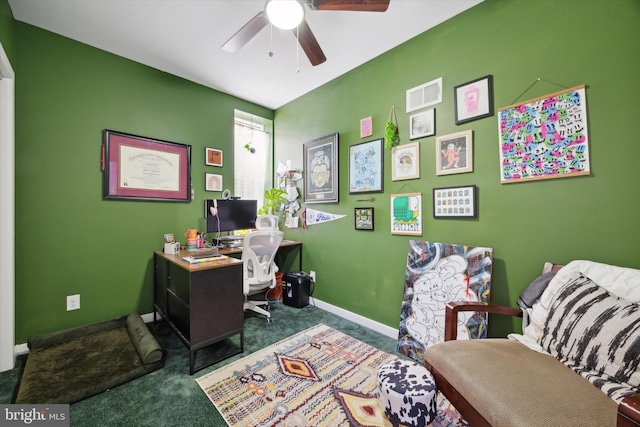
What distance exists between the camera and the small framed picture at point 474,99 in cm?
183

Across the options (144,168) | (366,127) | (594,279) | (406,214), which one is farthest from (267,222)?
(594,279)

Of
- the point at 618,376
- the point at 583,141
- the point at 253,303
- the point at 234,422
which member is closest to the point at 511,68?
Answer: the point at 583,141

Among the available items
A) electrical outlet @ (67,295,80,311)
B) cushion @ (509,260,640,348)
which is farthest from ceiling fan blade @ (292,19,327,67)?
electrical outlet @ (67,295,80,311)

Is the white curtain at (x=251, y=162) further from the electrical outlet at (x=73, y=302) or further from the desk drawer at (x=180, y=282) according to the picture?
the electrical outlet at (x=73, y=302)

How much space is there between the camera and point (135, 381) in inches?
68.2

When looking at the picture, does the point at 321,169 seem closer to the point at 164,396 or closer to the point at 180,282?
the point at 180,282

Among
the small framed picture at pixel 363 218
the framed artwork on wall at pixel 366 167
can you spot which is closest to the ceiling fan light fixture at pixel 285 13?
the framed artwork on wall at pixel 366 167

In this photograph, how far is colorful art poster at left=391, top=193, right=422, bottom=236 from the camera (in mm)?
2236

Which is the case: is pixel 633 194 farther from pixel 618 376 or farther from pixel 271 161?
pixel 271 161

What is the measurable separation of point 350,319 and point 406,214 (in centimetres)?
134

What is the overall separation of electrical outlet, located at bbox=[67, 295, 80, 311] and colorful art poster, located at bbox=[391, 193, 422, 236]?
120 inches

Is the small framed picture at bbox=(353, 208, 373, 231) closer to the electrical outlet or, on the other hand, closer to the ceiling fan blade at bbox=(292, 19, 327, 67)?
the ceiling fan blade at bbox=(292, 19, 327, 67)

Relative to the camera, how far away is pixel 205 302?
74.2 inches

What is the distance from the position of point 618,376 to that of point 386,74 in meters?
2.57
